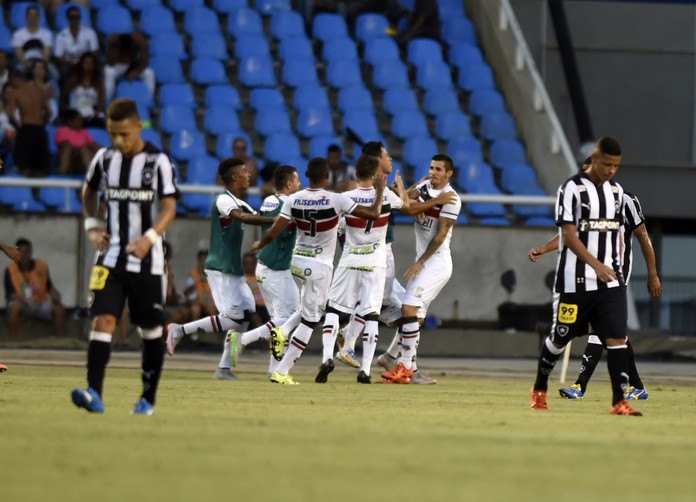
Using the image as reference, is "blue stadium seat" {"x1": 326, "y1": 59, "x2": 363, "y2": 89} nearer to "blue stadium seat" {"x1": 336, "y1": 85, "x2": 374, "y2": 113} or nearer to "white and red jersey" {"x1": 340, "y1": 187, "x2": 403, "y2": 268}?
"blue stadium seat" {"x1": 336, "y1": 85, "x2": 374, "y2": 113}

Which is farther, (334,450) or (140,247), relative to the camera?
(140,247)

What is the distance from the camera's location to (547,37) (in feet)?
95.6

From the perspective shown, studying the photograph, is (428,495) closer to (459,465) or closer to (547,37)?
(459,465)

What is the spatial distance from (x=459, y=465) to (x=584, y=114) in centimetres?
1978

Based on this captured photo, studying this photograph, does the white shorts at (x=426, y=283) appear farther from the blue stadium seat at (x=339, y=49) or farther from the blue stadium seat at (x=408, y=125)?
the blue stadium seat at (x=339, y=49)

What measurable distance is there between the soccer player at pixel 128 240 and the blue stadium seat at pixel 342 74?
16.7 m

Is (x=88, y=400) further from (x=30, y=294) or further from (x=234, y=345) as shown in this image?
(x=30, y=294)

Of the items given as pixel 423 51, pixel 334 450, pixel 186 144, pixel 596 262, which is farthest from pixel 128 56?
pixel 334 450

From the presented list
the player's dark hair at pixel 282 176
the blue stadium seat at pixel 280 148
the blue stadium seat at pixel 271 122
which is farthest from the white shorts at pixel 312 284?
the blue stadium seat at pixel 271 122

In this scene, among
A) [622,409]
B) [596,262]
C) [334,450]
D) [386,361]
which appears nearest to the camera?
[334,450]

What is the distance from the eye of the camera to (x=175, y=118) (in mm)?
24516

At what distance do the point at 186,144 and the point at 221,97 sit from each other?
1.55m

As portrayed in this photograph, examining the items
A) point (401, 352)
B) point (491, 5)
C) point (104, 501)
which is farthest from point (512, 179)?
point (104, 501)

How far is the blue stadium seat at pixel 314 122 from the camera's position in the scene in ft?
81.1
